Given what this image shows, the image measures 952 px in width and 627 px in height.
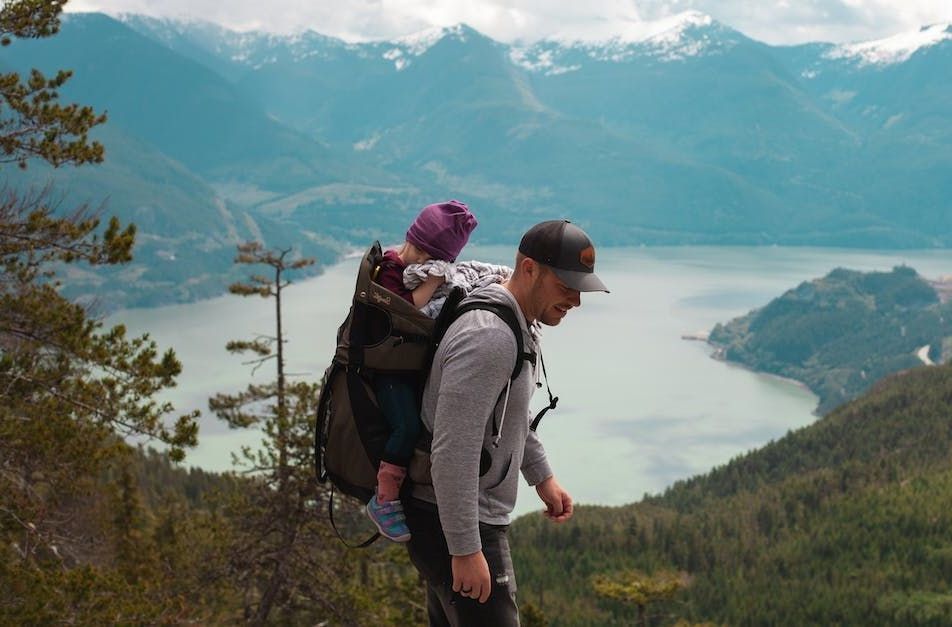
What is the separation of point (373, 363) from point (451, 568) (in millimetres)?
924

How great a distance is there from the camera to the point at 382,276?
162 inches

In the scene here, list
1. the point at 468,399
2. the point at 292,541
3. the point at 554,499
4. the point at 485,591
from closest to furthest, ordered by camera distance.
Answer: the point at 468,399 < the point at 485,591 < the point at 554,499 < the point at 292,541

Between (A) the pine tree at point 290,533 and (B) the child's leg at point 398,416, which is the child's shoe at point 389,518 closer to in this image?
(B) the child's leg at point 398,416

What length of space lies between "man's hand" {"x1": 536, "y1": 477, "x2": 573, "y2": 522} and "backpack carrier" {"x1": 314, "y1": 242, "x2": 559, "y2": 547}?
101cm

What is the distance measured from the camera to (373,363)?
3.86 m

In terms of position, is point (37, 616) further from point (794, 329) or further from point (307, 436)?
point (794, 329)

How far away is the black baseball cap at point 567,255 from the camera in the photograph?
3846 millimetres

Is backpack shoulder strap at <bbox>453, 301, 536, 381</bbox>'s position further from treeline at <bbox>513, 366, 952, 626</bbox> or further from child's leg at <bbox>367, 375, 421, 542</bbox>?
treeline at <bbox>513, 366, 952, 626</bbox>

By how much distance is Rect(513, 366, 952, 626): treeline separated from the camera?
65000mm

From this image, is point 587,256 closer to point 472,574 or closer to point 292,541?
point 472,574

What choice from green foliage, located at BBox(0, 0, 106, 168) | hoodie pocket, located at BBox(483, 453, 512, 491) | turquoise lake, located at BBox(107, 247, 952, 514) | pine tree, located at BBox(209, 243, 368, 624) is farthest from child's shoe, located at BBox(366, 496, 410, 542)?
turquoise lake, located at BBox(107, 247, 952, 514)

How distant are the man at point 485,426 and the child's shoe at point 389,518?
75 millimetres

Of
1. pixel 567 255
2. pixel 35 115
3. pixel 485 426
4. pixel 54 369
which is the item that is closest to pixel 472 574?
pixel 485 426

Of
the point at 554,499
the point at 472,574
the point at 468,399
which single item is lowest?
the point at 554,499
